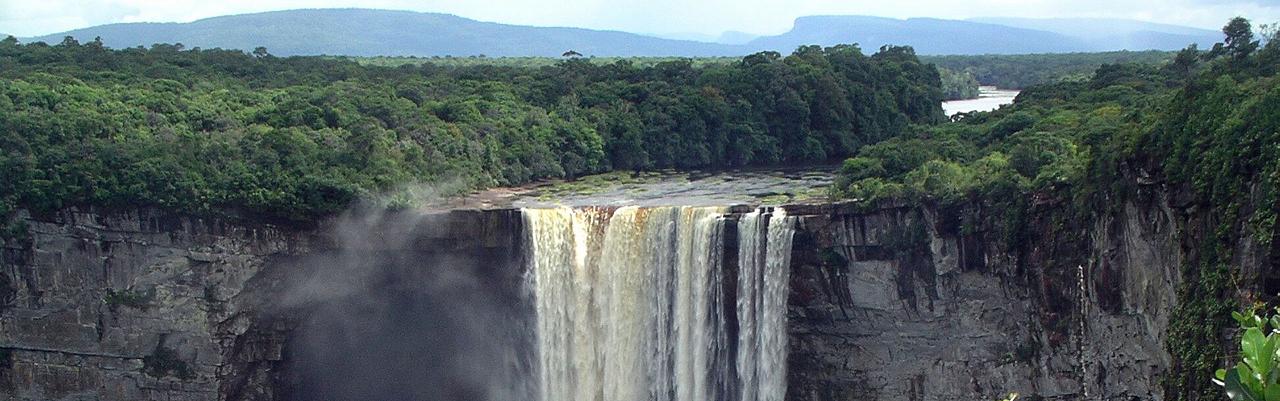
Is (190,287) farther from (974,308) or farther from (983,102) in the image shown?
(983,102)

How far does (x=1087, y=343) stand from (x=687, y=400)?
11.9m

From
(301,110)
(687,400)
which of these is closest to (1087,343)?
(687,400)

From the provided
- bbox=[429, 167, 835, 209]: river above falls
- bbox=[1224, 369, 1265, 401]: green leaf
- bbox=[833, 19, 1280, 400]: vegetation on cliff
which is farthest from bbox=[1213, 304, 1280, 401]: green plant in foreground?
bbox=[429, 167, 835, 209]: river above falls

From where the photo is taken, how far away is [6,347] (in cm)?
4528

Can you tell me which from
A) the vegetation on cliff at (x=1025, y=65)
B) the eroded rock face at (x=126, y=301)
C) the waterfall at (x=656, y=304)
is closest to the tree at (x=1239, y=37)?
the waterfall at (x=656, y=304)

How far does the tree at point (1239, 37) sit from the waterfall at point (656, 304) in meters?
12.3

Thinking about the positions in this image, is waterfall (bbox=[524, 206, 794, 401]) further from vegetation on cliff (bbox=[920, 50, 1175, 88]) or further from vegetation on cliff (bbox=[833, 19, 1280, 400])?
vegetation on cliff (bbox=[920, 50, 1175, 88])

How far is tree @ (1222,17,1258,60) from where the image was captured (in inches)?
1507

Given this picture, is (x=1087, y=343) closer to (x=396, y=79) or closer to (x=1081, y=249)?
(x=1081, y=249)

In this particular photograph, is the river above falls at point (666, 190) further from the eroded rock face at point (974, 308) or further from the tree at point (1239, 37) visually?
the tree at point (1239, 37)

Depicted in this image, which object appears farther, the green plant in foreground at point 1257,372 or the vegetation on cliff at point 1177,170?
the vegetation on cliff at point 1177,170

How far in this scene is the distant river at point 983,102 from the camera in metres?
88.3

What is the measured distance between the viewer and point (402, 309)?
45.4 metres

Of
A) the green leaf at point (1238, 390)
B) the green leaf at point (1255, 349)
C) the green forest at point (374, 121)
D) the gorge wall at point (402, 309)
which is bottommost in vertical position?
the gorge wall at point (402, 309)
